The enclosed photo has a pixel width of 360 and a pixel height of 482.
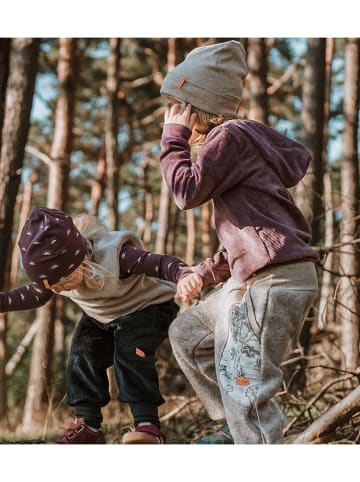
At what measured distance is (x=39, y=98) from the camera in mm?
18672

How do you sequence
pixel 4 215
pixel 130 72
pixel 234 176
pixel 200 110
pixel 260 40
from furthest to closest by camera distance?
1. pixel 130 72
2. pixel 260 40
3. pixel 4 215
4. pixel 200 110
5. pixel 234 176

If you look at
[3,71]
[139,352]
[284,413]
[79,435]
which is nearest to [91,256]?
[139,352]

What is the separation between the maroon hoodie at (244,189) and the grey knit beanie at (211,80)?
17 cm

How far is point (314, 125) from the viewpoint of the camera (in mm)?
7668

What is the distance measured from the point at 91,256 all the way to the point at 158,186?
1711cm

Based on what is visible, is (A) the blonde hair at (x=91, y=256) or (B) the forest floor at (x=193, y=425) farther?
(B) the forest floor at (x=193, y=425)

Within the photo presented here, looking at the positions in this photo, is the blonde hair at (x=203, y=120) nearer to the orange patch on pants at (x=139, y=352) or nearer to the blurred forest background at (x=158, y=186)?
the orange patch on pants at (x=139, y=352)

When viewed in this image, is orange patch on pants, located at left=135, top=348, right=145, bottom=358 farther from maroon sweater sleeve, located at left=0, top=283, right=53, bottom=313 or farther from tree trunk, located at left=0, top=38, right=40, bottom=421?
tree trunk, located at left=0, top=38, right=40, bottom=421

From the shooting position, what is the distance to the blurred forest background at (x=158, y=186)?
20.5 feet

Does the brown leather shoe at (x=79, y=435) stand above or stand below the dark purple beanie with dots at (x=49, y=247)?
below

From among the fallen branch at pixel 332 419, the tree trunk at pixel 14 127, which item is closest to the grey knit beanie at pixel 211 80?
the fallen branch at pixel 332 419

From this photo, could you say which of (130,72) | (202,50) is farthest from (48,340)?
(130,72)

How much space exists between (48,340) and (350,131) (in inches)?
161
